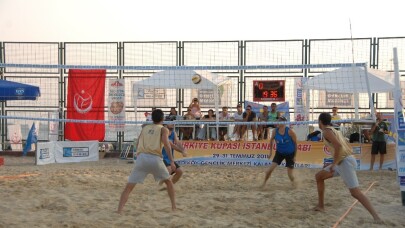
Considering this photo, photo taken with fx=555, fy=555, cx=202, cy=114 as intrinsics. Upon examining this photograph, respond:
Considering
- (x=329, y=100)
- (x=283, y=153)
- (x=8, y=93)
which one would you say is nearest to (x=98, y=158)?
(x=8, y=93)

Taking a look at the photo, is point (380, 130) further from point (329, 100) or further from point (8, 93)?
point (8, 93)

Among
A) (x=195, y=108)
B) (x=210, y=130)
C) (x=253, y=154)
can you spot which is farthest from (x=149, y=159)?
(x=195, y=108)

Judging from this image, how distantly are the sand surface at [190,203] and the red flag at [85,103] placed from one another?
7202 mm

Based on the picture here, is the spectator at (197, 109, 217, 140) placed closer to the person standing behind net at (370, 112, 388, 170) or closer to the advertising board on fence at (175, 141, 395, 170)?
the advertising board on fence at (175, 141, 395, 170)

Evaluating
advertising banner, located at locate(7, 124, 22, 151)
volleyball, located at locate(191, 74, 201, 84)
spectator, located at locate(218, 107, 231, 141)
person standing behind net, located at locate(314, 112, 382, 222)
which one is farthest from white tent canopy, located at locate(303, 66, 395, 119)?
advertising banner, located at locate(7, 124, 22, 151)

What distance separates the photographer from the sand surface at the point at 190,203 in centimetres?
609

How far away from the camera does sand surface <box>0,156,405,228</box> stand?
6086 mm

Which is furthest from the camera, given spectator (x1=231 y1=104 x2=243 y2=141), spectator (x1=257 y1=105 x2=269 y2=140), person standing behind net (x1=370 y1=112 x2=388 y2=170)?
spectator (x1=231 y1=104 x2=243 y2=141)

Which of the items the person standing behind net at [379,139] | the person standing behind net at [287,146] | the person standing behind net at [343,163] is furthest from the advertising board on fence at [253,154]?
the person standing behind net at [343,163]

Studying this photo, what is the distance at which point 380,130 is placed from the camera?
1262cm

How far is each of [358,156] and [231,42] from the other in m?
5.46

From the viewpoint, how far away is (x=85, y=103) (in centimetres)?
1764

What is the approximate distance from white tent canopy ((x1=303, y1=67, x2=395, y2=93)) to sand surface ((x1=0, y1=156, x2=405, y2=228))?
181 inches

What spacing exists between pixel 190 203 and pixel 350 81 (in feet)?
28.6
